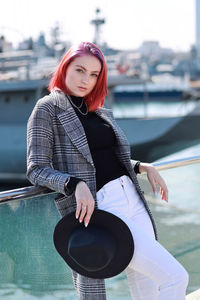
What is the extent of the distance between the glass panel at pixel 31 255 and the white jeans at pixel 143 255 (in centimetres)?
63

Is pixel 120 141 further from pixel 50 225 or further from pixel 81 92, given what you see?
pixel 50 225

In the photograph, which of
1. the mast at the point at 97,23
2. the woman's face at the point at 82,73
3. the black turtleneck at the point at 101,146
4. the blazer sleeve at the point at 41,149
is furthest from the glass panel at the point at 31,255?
the mast at the point at 97,23

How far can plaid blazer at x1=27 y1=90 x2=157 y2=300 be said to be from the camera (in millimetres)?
2242

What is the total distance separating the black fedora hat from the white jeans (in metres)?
0.06

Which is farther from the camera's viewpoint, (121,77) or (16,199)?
(121,77)

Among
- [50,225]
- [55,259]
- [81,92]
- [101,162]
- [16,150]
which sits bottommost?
[16,150]

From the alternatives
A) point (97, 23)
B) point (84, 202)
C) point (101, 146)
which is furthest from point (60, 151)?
point (97, 23)

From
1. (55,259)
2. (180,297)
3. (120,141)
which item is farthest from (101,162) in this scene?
(55,259)

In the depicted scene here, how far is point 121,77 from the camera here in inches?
699

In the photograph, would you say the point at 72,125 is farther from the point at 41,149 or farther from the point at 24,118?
the point at 24,118

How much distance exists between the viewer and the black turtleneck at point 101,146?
2328 millimetres

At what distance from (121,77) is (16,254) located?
15.4m

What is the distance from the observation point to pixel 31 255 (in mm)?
2871

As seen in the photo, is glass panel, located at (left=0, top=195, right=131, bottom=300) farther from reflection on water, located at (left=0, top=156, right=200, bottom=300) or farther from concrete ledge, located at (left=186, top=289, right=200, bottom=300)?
concrete ledge, located at (left=186, top=289, right=200, bottom=300)
